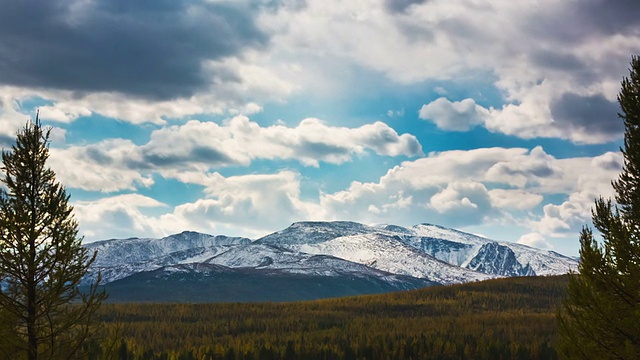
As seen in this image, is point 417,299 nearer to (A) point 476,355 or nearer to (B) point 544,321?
(B) point 544,321

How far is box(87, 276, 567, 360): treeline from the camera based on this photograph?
40281mm

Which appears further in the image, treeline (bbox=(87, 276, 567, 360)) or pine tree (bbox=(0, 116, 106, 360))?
treeline (bbox=(87, 276, 567, 360))

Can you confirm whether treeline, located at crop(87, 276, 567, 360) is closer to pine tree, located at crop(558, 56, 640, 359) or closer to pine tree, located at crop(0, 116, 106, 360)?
pine tree, located at crop(0, 116, 106, 360)

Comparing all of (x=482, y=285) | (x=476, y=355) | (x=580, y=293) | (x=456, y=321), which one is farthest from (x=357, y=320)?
(x=580, y=293)

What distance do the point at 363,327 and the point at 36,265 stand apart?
42.9m

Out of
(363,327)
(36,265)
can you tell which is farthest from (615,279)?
(363,327)

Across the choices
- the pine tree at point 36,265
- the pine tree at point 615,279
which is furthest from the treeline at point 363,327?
the pine tree at point 615,279

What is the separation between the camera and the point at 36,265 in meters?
16.9

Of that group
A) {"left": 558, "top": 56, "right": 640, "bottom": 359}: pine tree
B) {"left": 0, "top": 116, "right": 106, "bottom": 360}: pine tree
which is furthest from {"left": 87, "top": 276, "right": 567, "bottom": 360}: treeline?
{"left": 558, "top": 56, "right": 640, "bottom": 359}: pine tree

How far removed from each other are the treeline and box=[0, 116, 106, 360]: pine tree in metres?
1.63

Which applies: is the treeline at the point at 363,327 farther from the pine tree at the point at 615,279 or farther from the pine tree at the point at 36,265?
the pine tree at the point at 615,279

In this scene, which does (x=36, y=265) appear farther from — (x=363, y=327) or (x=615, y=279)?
(x=363, y=327)

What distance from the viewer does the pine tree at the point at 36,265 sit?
16.6m

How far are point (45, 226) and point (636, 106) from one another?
20515 millimetres
